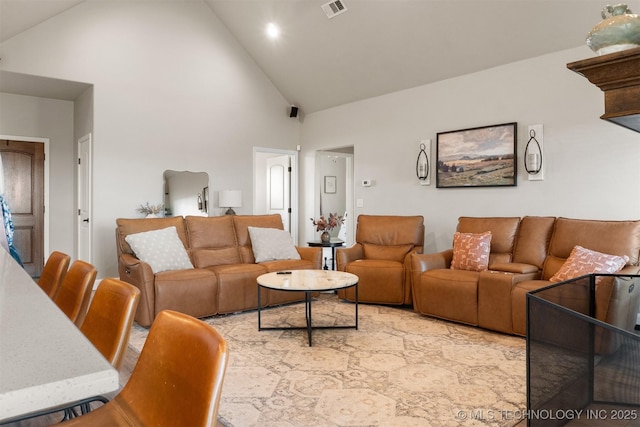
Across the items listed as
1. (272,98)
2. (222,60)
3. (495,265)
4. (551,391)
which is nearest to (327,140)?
(272,98)

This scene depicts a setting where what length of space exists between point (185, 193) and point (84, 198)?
1.34m

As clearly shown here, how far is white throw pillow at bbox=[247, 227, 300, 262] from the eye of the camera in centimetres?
496

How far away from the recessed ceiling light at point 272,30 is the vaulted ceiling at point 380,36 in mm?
63

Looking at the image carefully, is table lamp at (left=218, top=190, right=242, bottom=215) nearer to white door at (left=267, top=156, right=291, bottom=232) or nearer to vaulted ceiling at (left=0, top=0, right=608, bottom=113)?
white door at (left=267, top=156, right=291, bottom=232)

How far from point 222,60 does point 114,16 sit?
1560 millimetres

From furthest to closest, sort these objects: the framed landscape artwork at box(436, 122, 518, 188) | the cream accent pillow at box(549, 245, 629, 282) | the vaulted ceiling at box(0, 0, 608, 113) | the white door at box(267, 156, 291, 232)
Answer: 1. the white door at box(267, 156, 291, 232)
2. the framed landscape artwork at box(436, 122, 518, 188)
3. the vaulted ceiling at box(0, 0, 608, 113)
4. the cream accent pillow at box(549, 245, 629, 282)

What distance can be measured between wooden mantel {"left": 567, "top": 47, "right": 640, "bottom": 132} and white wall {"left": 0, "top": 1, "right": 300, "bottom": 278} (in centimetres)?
565

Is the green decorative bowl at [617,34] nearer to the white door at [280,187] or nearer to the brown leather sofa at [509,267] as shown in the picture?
the brown leather sofa at [509,267]

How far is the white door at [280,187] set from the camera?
761 centimetres

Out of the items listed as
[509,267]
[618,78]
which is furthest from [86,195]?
[618,78]

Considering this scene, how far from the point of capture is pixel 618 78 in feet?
3.66

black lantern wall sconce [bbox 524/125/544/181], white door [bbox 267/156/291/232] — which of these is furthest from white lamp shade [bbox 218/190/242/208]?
black lantern wall sconce [bbox 524/125/544/181]

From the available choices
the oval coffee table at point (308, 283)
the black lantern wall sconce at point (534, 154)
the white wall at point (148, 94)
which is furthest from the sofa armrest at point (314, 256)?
the black lantern wall sconce at point (534, 154)

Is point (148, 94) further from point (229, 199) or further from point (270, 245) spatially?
point (270, 245)
